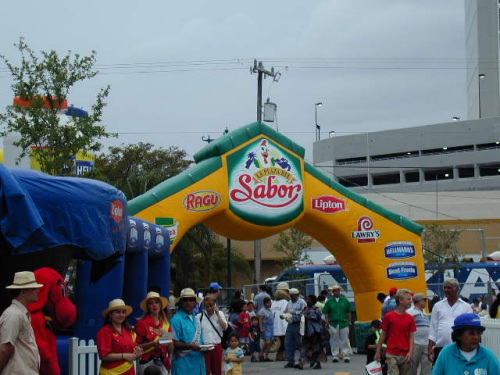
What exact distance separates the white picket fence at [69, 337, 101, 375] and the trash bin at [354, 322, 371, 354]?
12.1 m

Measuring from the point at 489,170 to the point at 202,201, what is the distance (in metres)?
58.2

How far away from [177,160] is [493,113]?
37240mm

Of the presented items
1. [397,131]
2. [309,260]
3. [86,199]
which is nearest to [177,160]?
[309,260]

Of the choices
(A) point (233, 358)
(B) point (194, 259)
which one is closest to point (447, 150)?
(B) point (194, 259)

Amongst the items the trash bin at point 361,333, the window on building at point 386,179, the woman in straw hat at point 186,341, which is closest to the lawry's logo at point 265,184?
the trash bin at point 361,333

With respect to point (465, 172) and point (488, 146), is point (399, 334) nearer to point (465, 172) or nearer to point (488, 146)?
point (488, 146)

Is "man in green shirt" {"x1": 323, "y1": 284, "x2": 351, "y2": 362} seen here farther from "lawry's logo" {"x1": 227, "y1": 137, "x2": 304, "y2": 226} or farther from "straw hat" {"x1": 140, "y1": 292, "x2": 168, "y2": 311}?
"straw hat" {"x1": 140, "y1": 292, "x2": 168, "y2": 311}

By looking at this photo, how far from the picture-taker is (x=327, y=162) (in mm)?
77750

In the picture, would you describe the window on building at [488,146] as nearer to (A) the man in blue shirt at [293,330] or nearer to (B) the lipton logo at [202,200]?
(A) the man in blue shirt at [293,330]

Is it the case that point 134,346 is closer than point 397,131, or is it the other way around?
point 134,346

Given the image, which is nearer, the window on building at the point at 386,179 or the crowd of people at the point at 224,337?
the crowd of people at the point at 224,337

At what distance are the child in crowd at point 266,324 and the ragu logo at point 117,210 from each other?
10.4 m

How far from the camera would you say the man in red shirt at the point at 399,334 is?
12.1m

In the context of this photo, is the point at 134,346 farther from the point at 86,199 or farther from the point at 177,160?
the point at 177,160
